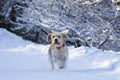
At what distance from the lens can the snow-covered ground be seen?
837cm

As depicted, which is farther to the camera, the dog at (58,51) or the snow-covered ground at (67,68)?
the dog at (58,51)

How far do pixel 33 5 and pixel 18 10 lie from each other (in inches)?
85.5

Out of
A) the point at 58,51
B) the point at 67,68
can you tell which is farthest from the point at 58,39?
the point at 67,68

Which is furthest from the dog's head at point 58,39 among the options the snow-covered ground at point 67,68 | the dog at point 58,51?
the snow-covered ground at point 67,68

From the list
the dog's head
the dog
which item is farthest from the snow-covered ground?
the dog's head

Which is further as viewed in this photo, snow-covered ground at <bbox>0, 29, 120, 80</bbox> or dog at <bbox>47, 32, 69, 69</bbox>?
dog at <bbox>47, 32, 69, 69</bbox>

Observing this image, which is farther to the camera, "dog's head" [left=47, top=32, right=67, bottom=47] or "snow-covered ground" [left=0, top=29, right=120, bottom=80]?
"dog's head" [left=47, top=32, right=67, bottom=47]

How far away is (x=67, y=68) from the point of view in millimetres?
10516

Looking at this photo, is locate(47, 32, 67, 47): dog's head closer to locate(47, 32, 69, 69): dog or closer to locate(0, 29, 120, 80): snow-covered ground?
locate(47, 32, 69, 69): dog

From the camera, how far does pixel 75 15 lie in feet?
67.0

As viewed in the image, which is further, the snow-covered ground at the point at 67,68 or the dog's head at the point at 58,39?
the dog's head at the point at 58,39

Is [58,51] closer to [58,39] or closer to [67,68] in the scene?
[58,39]

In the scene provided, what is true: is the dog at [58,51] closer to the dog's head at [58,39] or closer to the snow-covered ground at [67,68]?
the dog's head at [58,39]

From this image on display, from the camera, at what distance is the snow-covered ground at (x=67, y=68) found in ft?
27.5
